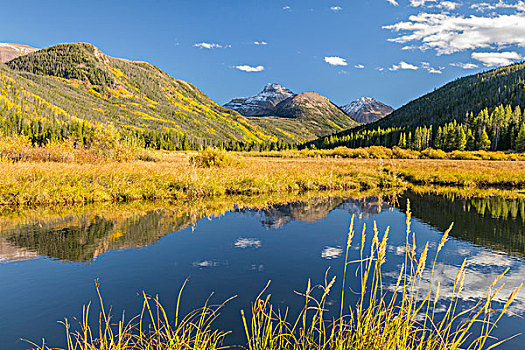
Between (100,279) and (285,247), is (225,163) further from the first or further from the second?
(100,279)

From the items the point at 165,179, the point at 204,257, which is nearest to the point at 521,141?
the point at 165,179

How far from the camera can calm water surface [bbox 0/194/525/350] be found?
743cm

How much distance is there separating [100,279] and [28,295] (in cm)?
163

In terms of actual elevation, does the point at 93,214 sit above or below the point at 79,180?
below

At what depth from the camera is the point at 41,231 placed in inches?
529

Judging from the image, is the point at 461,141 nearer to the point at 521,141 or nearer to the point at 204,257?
the point at 521,141

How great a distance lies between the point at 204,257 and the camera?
10945 millimetres

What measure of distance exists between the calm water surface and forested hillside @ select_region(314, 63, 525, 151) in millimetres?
100301

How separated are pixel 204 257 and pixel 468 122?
491 feet

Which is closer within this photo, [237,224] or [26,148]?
[237,224]

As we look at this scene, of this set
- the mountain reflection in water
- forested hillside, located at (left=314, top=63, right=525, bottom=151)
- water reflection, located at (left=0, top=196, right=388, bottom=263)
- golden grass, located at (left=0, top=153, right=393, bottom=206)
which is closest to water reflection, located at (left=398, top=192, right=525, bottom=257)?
the mountain reflection in water

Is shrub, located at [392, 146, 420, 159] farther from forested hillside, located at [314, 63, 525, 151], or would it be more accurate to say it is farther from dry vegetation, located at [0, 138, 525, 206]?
dry vegetation, located at [0, 138, 525, 206]

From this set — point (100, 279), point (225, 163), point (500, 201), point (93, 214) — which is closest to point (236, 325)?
point (100, 279)

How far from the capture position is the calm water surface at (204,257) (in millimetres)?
7430
